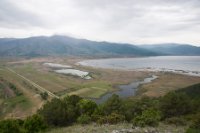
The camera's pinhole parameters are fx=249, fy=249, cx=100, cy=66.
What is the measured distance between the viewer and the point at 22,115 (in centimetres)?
7369

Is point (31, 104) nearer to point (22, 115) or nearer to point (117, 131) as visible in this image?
point (22, 115)

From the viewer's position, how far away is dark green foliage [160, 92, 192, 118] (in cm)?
4668

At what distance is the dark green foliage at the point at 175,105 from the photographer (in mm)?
46684

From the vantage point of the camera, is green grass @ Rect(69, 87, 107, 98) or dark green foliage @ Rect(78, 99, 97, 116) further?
green grass @ Rect(69, 87, 107, 98)

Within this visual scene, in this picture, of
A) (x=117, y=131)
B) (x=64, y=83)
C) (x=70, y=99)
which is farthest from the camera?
(x=64, y=83)

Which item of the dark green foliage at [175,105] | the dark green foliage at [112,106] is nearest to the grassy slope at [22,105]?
the dark green foliage at [112,106]

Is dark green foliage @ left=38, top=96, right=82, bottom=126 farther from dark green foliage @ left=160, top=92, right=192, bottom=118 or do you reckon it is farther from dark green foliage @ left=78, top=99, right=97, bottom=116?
dark green foliage @ left=160, top=92, right=192, bottom=118

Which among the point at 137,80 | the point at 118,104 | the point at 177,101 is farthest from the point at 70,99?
the point at 137,80

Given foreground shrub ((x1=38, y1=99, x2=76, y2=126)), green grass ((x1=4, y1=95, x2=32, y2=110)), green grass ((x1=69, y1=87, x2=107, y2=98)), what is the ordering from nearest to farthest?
foreground shrub ((x1=38, y1=99, x2=76, y2=126))
green grass ((x1=4, y1=95, x2=32, y2=110))
green grass ((x1=69, y1=87, x2=107, y2=98))

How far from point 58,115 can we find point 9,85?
8056cm

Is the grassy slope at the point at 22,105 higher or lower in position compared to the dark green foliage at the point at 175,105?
lower

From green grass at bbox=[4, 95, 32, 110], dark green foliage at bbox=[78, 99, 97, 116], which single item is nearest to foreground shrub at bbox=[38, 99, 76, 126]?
dark green foliage at bbox=[78, 99, 97, 116]

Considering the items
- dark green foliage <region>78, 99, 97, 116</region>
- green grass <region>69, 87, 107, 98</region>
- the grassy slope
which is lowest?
the grassy slope

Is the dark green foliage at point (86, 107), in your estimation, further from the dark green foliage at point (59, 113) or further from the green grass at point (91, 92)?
the green grass at point (91, 92)
